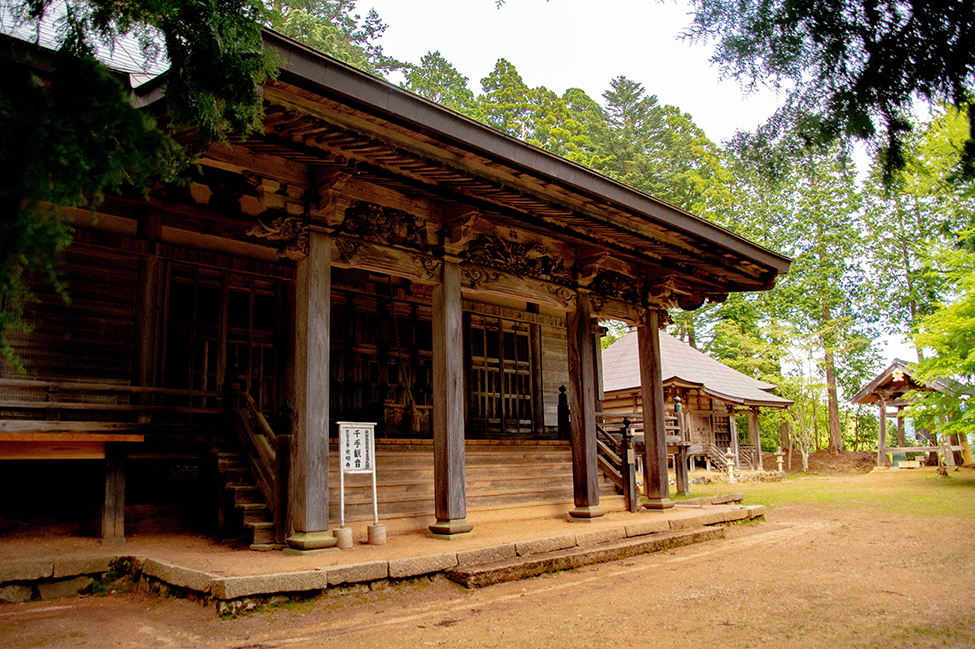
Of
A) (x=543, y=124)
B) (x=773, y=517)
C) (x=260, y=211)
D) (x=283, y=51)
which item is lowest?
(x=773, y=517)

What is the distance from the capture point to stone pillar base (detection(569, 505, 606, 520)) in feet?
26.9

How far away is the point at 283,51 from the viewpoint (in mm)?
4406

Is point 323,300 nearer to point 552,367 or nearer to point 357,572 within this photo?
point 357,572

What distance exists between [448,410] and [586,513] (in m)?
2.56

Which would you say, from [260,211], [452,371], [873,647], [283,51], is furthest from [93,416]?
[873,647]

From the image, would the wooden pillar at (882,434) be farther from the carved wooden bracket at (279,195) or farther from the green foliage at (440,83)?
the carved wooden bracket at (279,195)

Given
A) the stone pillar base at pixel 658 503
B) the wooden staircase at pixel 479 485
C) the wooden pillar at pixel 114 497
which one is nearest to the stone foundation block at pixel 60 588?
the wooden pillar at pixel 114 497

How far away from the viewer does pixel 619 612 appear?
4.76 meters

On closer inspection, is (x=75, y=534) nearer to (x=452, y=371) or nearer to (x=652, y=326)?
(x=452, y=371)

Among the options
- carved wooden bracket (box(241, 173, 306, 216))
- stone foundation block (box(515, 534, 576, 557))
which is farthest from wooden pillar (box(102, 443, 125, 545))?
stone foundation block (box(515, 534, 576, 557))

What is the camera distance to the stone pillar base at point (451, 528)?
6.66m

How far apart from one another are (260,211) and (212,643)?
12.6ft

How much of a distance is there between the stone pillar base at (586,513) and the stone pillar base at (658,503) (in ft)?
5.14

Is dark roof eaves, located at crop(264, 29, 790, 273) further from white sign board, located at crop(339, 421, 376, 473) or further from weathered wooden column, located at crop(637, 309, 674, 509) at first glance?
white sign board, located at crop(339, 421, 376, 473)
